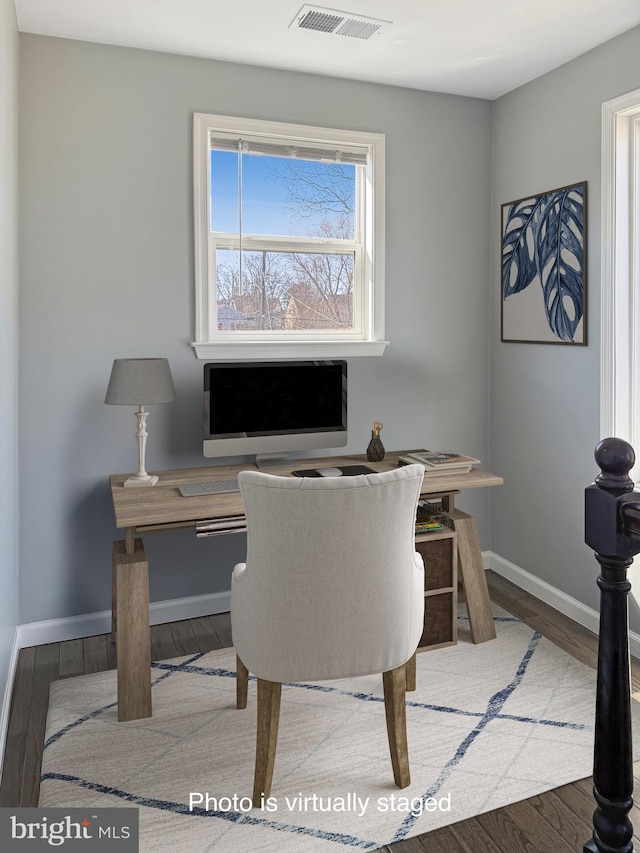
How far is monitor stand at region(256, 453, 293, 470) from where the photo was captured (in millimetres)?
3025

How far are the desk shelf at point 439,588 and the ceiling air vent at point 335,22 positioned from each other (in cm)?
207

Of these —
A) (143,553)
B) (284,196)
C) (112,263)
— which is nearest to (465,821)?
(143,553)

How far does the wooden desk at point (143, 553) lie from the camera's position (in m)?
2.33

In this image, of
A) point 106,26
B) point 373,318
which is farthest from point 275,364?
point 106,26

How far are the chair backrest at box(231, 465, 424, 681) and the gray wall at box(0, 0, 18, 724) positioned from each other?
891mm

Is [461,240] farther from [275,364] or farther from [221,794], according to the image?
[221,794]

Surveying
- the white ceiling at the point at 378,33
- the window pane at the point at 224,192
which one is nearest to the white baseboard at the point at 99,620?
the window pane at the point at 224,192

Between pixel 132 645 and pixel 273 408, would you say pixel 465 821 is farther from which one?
pixel 273 408

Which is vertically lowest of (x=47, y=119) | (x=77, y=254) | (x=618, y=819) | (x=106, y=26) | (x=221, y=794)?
(x=221, y=794)

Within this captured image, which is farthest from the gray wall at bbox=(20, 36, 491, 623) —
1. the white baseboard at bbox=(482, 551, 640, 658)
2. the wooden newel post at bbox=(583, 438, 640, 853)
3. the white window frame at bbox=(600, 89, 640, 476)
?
the wooden newel post at bbox=(583, 438, 640, 853)

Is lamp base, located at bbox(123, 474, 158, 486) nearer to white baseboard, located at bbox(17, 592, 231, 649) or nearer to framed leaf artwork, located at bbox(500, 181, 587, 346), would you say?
white baseboard, located at bbox(17, 592, 231, 649)

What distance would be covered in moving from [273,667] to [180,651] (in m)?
1.16

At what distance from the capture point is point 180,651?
9.37ft

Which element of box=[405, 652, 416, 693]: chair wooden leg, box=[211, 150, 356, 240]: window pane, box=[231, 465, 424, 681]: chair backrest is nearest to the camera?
box=[231, 465, 424, 681]: chair backrest
